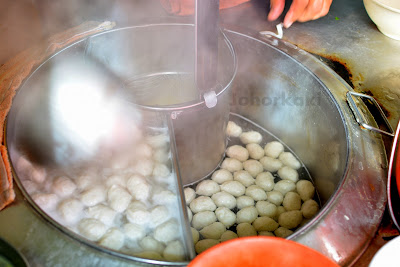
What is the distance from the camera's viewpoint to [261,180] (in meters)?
2.02

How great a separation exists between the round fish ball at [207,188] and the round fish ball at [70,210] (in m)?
0.68

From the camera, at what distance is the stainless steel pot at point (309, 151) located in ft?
4.04

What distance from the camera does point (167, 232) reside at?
1.61 meters

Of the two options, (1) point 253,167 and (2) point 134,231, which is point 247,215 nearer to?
(1) point 253,167

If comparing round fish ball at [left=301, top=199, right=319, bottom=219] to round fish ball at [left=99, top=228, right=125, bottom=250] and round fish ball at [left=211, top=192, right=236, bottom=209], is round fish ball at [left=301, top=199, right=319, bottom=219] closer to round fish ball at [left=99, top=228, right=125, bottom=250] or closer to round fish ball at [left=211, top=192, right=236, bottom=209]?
round fish ball at [left=211, top=192, right=236, bottom=209]

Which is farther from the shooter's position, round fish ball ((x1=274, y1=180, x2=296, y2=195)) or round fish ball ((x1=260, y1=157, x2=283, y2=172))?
round fish ball ((x1=260, y1=157, x2=283, y2=172))

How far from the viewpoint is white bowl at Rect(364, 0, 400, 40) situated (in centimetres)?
217

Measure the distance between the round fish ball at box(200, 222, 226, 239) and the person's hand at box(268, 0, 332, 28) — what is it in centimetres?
153

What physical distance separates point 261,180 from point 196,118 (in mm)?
633

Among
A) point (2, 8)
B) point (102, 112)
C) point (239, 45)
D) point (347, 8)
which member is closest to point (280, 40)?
point (239, 45)

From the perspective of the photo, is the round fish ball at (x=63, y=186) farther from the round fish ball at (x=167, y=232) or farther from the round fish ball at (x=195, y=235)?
the round fish ball at (x=195, y=235)

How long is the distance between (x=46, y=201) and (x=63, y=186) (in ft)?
0.51

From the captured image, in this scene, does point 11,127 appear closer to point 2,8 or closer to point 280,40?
point 2,8

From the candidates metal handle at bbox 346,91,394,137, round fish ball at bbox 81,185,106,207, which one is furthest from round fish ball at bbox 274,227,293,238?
round fish ball at bbox 81,185,106,207
